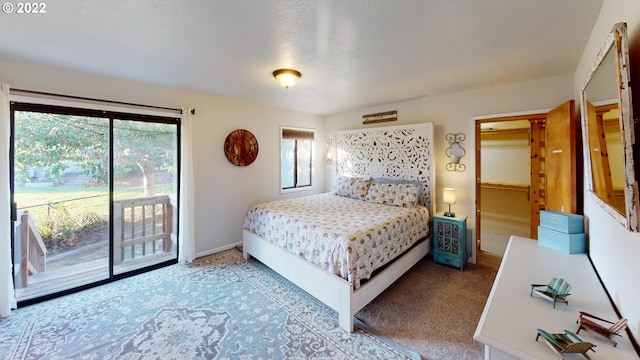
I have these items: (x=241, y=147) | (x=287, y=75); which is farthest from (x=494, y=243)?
(x=241, y=147)

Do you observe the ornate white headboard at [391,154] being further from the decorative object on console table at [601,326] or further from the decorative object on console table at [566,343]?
the decorative object on console table at [566,343]

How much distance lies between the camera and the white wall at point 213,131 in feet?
8.17

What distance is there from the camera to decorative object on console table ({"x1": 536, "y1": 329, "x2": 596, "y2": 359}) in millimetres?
846

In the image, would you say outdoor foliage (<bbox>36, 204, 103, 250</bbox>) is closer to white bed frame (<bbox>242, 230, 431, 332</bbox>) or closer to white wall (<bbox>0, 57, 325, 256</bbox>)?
white wall (<bbox>0, 57, 325, 256</bbox>)

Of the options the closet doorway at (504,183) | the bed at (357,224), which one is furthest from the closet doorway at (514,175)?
the bed at (357,224)

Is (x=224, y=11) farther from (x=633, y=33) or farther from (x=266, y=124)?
(x=266, y=124)

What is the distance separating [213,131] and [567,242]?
13.3 ft

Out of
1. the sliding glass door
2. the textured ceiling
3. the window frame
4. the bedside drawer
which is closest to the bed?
the bedside drawer

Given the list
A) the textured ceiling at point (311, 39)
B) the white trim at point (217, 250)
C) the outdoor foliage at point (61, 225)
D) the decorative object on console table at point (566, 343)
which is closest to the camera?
the decorative object on console table at point (566, 343)

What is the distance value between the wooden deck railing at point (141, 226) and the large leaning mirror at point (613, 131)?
4.15 meters

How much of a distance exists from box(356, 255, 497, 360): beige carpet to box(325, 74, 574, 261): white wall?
2.33ft

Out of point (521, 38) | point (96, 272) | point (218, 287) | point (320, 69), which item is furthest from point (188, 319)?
point (521, 38)

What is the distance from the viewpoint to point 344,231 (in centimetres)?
238

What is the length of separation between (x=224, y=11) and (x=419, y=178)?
3263 millimetres
